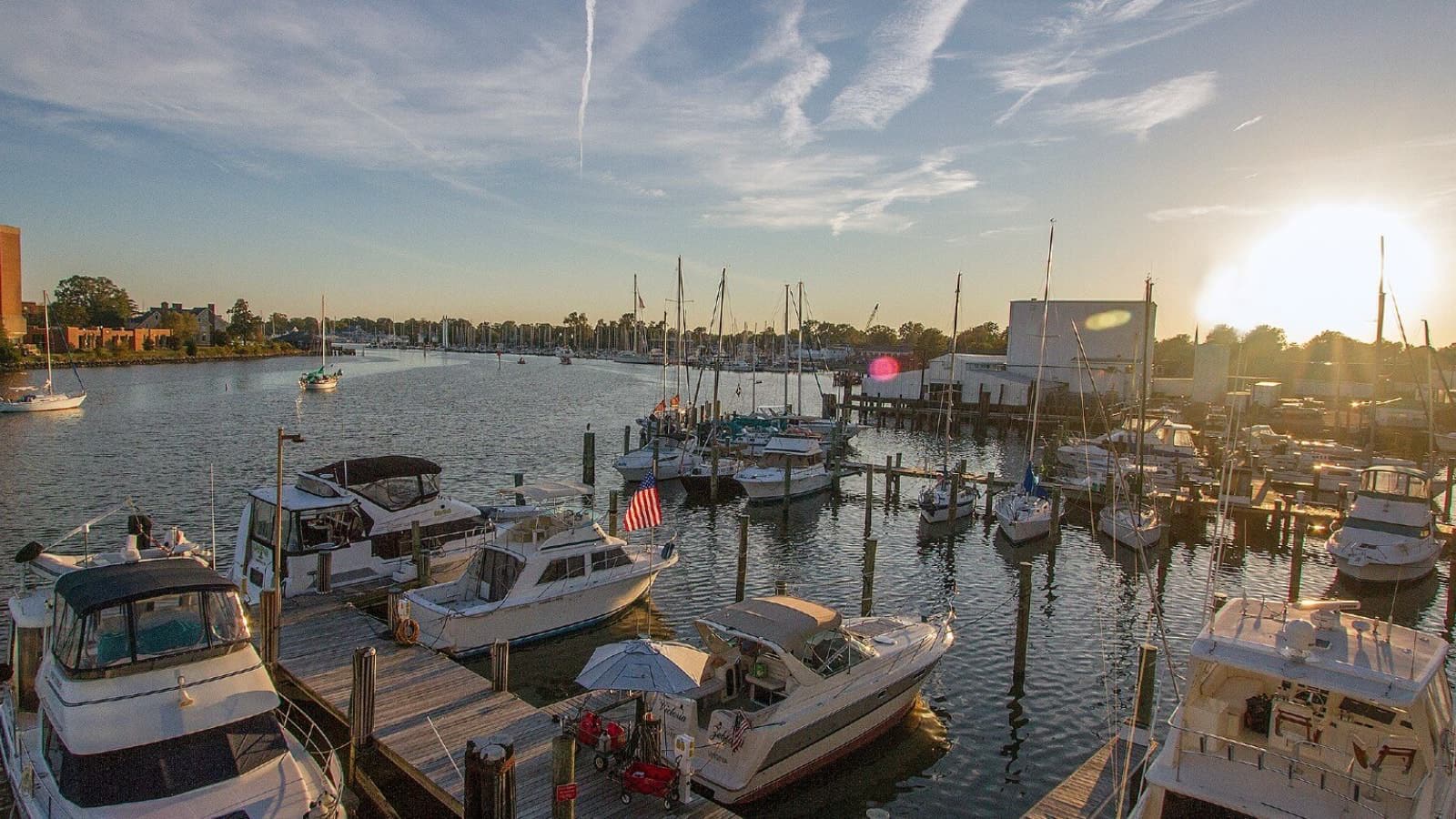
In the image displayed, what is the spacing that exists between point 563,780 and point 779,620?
16.2 ft

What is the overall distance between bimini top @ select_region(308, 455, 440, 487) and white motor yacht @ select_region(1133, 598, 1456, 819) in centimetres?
1902

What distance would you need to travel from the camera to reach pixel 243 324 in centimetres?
19062

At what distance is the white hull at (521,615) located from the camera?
59.1 feet

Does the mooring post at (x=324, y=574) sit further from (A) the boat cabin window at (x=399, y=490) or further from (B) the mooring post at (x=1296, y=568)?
(B) the mooring post at (x=1296, y=568)

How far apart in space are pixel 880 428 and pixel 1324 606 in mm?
64742

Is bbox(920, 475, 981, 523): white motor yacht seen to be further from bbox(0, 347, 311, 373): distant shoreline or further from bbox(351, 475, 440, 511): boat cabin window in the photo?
bbox(0, 347, 311, 373): distant shoreline

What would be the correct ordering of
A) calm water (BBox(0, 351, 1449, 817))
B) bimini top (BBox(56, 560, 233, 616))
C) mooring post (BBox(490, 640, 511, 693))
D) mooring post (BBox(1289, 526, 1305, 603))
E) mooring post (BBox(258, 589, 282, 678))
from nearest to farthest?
bimini top (BBox(56, 560, 233, 616))
mooring post (BBox(490, 640, 511, 693))
mooring post (BBox(258, 589, 282, 678))
calm water (BBox(0, 351, 1449, 817))
mooring post (BBox(1289, 526, 1305, 603))

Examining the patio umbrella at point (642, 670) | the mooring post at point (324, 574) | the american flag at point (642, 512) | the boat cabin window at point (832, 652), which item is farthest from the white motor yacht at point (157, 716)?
the american flag at point (642, 512)

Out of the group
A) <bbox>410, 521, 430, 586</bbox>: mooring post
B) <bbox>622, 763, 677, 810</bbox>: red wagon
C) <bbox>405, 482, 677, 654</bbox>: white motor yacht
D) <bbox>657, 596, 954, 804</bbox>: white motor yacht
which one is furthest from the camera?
<bbox>410, 521, 430, 586</bbox>: mooring post

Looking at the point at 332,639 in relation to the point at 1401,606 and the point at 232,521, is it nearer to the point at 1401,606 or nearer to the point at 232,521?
the point at 232,521

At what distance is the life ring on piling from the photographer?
16484 mm

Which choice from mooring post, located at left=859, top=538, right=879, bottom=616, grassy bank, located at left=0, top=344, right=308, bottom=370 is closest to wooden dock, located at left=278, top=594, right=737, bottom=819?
mooring post, located at left=859, top=538, right=879, bottom=616

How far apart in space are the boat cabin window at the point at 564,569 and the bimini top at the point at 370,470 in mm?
5262

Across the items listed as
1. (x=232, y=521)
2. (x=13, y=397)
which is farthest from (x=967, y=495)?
(x=13, y=397)
